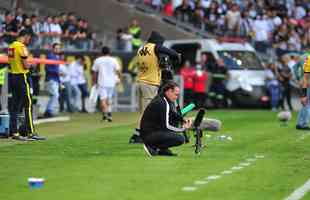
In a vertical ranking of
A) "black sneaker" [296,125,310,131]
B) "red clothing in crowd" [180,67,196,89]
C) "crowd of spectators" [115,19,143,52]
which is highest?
"crowd of spectators" [115,19,143,52]

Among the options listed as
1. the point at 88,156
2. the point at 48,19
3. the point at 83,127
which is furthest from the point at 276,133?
the point at 48,19

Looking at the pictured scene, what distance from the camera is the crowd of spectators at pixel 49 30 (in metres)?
32.1


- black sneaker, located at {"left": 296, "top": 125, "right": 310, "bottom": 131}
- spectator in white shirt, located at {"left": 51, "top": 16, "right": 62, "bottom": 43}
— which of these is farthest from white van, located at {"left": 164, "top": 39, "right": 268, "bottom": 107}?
black sneaker, located at {"left": 296, "top": 125, "right": 310, "bottom": 131}

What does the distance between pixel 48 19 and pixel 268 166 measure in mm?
20956

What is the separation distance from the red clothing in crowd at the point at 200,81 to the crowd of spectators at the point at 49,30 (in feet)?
11.7

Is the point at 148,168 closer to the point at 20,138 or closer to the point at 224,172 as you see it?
the point at 224,172

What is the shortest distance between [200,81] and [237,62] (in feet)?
7.42

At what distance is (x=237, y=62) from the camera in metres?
39.3

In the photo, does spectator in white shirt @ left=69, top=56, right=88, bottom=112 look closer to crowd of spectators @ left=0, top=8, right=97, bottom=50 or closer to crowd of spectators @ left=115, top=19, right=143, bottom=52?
crowd of spectators @ left=0, top=8, right=97, bottom=50

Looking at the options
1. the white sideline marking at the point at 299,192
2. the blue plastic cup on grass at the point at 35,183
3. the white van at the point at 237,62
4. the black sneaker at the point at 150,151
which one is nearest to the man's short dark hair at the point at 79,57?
the white van at the point at 237,62

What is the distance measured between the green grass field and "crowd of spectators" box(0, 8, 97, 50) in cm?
791

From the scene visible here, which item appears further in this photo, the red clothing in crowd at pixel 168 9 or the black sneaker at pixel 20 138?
the red clothing in crowd at pixel 168 9

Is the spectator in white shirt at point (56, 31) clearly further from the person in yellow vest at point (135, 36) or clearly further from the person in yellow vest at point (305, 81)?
the person in yellow vest at point (305, 81)

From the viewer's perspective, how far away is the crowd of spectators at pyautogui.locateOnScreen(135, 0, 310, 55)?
146ft
